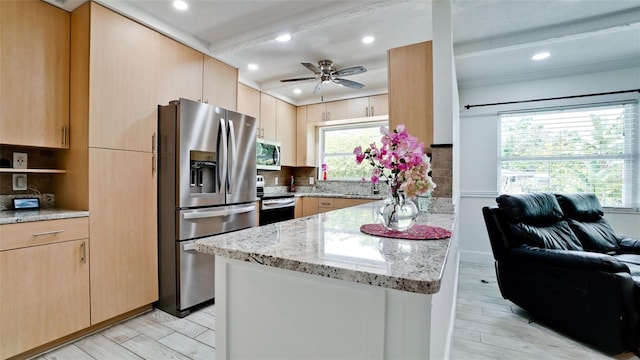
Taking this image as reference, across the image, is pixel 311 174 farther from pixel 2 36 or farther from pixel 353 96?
pixel 2 36

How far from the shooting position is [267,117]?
425 cm

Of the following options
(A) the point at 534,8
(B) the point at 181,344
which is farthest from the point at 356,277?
(A) the point at 534,8

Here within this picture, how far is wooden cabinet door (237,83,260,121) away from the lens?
12.6 ft

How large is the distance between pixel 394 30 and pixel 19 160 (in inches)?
125

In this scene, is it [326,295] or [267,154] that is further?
[267,154]

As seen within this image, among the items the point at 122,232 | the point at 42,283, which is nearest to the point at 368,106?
the point at 122,232

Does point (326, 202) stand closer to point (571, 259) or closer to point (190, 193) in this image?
point (190, 193)

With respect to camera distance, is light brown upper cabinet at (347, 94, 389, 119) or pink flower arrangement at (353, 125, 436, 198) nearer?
pink flower arrangement at (353, 125, 436, 198)

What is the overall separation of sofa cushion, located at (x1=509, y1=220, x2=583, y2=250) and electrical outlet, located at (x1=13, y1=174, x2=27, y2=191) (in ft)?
12.5

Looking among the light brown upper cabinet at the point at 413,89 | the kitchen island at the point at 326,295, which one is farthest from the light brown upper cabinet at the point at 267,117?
the kitchen island at the point at 326,295

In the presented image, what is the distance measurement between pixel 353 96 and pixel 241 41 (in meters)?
2.05

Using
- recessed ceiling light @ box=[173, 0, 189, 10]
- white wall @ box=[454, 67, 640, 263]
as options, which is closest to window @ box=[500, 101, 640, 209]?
white wall @ box=[454, 67, 640, 263]

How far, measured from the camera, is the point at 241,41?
2.73 m

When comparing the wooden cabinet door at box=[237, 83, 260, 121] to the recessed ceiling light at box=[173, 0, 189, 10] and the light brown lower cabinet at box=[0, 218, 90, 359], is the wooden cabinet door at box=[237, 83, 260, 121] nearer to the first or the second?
the recessed ceiling light at box=[173, 0, 189, 10]
